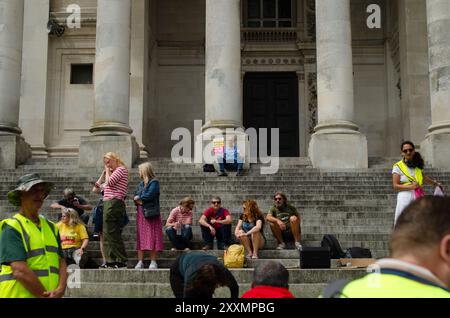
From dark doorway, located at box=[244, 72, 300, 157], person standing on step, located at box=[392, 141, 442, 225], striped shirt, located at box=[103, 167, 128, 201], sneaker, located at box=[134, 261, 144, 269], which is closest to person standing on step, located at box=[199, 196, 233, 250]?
sneaker, located at box=[134, 261, 144, 269]

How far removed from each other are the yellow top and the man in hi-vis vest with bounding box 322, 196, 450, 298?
8371 mm

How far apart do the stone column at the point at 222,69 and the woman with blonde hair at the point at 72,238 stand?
354 inches

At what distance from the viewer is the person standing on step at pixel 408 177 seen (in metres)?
10.1

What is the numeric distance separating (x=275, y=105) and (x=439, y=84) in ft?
28.9

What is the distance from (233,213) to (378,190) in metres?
3.97

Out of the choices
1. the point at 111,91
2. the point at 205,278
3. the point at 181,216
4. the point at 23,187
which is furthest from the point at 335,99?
the point at 23,187

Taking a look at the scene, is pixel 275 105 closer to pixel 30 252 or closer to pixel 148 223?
pixel 148 223

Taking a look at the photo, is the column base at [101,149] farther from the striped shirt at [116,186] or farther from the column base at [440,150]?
the column base at [440,150]

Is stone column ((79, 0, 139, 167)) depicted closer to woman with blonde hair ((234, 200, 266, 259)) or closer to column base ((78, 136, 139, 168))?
column base ((78, 136, 139, 168))

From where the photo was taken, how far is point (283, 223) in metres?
11.9

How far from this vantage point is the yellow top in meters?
10.2

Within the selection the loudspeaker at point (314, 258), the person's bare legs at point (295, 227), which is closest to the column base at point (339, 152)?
the person's bare legs at point (295, 227)

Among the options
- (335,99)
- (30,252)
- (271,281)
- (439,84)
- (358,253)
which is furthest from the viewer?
(335,99)
